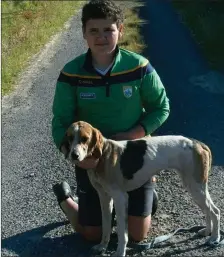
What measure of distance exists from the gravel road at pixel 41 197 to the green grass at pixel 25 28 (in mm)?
2064

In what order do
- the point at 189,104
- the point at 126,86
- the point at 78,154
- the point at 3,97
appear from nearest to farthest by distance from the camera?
the point at 78,154, the point at 126,86, the point at 189,104, the point at 3,97

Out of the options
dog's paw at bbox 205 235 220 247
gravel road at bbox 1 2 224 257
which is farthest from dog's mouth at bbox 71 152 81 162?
dog's paw at bbox 205 235 220 247

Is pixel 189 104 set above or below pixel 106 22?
below

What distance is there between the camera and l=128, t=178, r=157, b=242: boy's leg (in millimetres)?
5375

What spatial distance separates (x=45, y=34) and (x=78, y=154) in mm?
13310

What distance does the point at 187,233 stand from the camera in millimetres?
5531

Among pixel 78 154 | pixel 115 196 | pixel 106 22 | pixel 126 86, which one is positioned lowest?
pixel 115 196

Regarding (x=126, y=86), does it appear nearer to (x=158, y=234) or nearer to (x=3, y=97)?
(x=158, y=234)

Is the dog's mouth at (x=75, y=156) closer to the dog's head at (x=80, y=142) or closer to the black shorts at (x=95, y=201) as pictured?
the dog's head at (x=80, y=142)

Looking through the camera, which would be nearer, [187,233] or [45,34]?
[187,233]

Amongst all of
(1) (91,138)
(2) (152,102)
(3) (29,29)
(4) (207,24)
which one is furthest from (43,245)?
(4) (207,24)

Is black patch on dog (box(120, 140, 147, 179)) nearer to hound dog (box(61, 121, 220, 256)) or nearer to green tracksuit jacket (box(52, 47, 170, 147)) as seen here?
hound dog (box(61, 121, 220, 256))

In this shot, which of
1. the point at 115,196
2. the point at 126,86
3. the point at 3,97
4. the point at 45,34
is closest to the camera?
the point at 115,196

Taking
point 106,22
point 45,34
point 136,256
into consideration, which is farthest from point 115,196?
point 45,34
